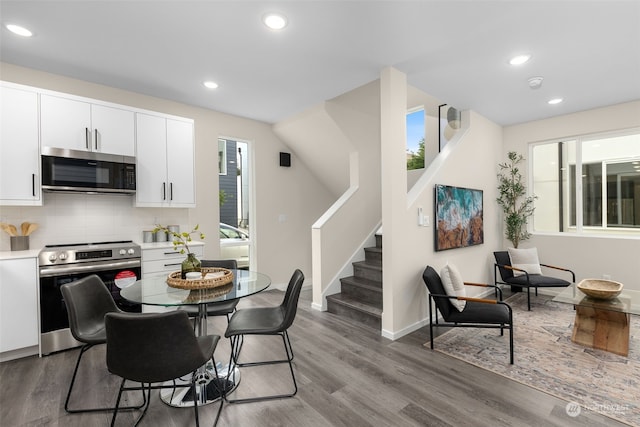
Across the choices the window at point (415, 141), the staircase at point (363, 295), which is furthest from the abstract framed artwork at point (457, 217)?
the window at point (415, 141)

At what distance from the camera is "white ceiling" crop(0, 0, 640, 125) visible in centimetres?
223

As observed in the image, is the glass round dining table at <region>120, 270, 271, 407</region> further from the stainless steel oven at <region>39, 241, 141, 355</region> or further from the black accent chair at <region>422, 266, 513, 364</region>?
the black accent chair at <region>422, 266, 513, 364</region>

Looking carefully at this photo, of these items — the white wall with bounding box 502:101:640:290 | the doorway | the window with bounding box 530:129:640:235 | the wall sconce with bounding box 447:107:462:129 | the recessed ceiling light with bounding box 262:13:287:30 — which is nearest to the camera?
the recessed ceiling light with bounding box 262:13:287:30

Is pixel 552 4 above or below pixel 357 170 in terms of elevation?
above

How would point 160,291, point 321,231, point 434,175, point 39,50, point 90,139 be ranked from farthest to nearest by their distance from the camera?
point 321,231
point 434,175
point 90,139
point 39,50
point 160,291

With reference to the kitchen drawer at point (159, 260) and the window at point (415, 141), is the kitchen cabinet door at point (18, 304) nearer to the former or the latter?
the kitchen drawer at point (159, 260)

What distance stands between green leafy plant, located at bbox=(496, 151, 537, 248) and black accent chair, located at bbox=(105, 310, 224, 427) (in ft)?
17.3

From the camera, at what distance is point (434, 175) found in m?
3.73

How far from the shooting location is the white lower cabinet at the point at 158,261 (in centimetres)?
338

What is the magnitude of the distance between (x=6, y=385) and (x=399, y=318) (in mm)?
3481

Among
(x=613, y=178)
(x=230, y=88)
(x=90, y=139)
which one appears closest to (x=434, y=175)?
(x=230, y=88)

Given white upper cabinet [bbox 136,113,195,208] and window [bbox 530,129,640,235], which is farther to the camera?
window [bbox 530,129,640,235]

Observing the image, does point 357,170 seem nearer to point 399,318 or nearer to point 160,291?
point 399,318

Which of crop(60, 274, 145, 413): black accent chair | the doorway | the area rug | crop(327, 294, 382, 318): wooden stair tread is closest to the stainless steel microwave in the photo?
crop(60, 274, 145, 413): black accent chair
